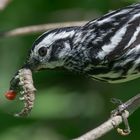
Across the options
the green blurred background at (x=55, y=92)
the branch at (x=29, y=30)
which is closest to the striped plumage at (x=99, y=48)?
the branch at (x=29, y=30)

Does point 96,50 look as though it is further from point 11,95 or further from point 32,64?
point 11,95

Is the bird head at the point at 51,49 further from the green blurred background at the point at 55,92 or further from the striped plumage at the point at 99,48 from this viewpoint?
the green blurred background at the point at 55,92

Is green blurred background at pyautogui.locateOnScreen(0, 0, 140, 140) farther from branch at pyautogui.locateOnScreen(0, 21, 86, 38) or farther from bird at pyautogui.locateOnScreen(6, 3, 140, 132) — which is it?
bird at pyautogui.locateOnScreen(6, 3, 140, 132)

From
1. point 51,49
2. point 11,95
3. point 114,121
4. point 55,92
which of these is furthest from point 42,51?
point 55,92

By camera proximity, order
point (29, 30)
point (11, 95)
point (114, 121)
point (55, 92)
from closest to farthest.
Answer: point (114, 121)
point (11, 95)
point (29, 30)
point (55, 92)

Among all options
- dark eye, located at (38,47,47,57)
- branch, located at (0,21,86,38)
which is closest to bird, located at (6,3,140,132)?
dark eye, located at (38,47,47,57)

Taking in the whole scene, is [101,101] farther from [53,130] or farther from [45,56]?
[45,56]

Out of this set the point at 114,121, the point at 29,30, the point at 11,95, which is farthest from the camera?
the point at 29,30
